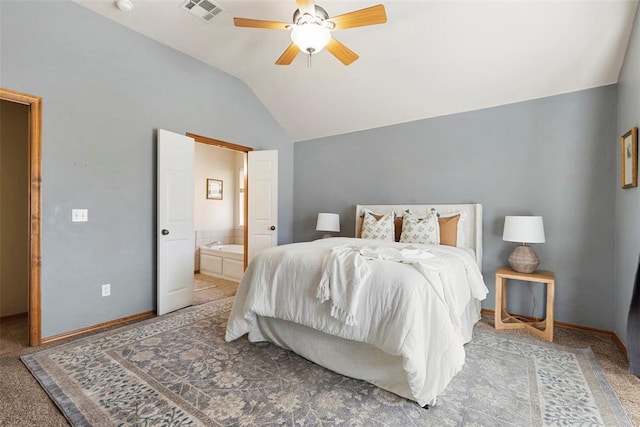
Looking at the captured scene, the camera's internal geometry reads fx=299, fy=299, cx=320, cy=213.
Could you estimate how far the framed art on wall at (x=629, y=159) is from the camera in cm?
227

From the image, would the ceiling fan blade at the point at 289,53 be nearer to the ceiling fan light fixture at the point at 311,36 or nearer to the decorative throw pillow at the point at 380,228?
the ceiling fan light fixture at the point at 311,36

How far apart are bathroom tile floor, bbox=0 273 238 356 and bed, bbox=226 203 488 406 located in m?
1.69

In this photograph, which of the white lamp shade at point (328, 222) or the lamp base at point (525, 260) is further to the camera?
the white lamp shade at point (328, 222)

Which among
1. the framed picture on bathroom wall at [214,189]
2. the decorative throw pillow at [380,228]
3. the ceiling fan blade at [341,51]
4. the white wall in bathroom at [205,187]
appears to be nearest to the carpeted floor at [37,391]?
the decorative throw pillow at [380,228]

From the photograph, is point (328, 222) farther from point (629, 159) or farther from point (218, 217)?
point (629, 159)

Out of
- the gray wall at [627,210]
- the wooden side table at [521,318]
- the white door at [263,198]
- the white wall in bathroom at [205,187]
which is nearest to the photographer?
the gray wall at [627,210]

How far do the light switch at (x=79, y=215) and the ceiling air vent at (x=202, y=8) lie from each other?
2.15 m

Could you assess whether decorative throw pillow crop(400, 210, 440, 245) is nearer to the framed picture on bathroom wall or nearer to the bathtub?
the bathtub

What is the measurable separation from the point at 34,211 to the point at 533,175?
476 cm

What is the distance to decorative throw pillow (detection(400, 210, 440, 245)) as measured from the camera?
328 cm

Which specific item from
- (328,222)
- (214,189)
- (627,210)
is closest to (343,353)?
(328,222)

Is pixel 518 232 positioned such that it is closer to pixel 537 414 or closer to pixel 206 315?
pixel 537 414

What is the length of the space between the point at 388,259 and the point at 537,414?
1.17 meters

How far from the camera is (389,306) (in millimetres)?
1775
